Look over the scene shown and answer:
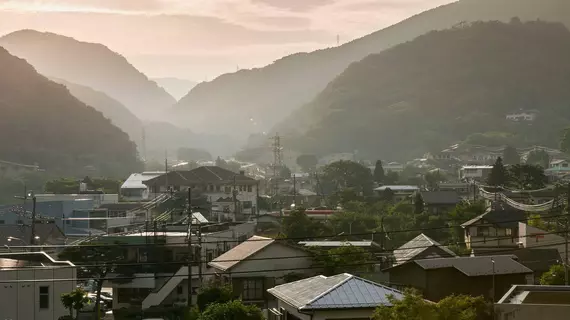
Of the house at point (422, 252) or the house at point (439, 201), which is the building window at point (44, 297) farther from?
the house at point (439, 201)

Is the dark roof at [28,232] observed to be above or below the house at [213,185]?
below

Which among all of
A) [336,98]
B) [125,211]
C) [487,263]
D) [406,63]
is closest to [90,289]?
[487,263]

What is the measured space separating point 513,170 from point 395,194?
34.3 ft

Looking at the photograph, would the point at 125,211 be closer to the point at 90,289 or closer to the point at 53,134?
Answer: the point at 90,289

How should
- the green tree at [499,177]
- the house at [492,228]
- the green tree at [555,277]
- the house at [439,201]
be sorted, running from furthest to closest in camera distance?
the green tree at [499,177] → the house at [439,201] → the house at [492,228] → the green tree at [555,277]

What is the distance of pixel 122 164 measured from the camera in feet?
401

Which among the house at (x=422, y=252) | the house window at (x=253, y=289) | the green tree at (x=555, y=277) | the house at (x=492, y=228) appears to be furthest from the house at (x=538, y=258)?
the house window at (x=253, y=289)

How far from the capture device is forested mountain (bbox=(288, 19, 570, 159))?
147250mm

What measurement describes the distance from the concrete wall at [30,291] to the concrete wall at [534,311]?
903cm

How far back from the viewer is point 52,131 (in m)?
118

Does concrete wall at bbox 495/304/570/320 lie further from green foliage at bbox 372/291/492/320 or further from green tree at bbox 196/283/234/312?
green tree at bbox 196/283/234/312

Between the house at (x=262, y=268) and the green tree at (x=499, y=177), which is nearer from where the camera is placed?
the house at (x=262, y=268)

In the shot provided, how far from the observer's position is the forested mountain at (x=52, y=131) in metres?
109

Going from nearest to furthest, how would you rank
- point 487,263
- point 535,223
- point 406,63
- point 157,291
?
point 487,263, point 157,291, point 535,223, point 406,63
